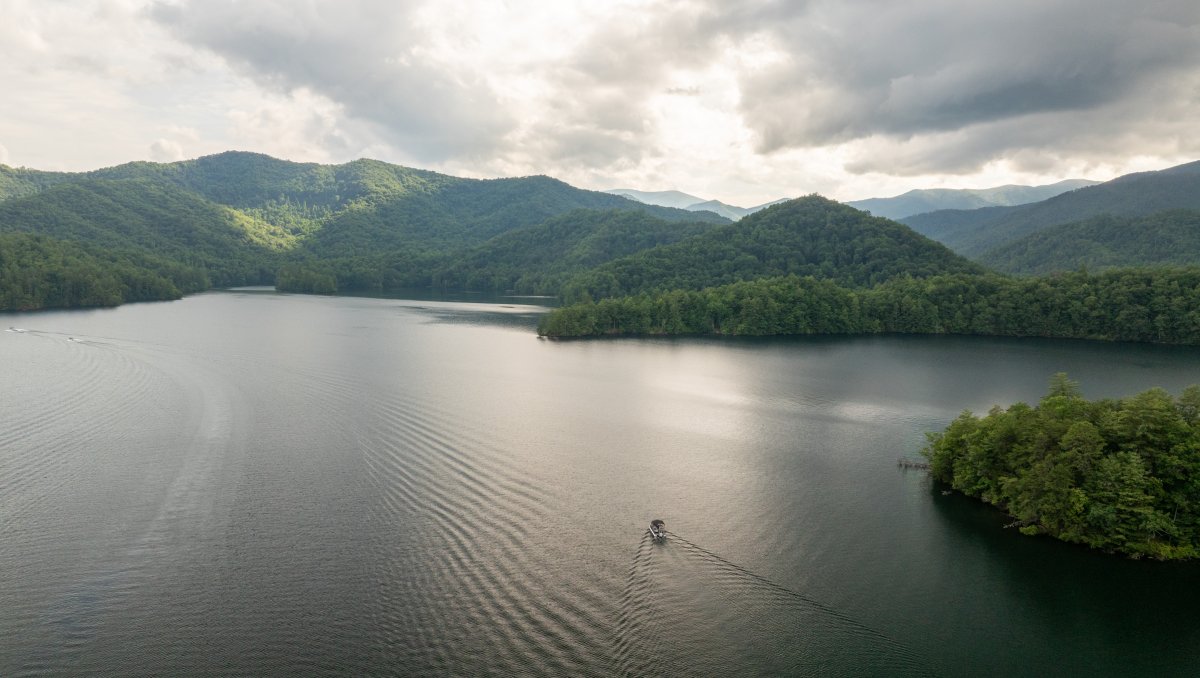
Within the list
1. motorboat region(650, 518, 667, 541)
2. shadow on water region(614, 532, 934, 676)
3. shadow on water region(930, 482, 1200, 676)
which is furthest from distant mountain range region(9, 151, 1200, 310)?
shadow on water region(614, 532, 934, 676)

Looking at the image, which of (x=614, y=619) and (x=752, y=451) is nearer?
(x=614, y=619)

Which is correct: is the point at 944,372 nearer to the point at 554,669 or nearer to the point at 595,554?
the point at 595,554

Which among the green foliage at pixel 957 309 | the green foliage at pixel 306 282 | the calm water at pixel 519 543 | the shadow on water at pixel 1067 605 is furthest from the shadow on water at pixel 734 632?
the green foliage at pixel 306 282

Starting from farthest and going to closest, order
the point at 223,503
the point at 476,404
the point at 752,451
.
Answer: the point at 476,404
the point at 752,451
the point at 223,503

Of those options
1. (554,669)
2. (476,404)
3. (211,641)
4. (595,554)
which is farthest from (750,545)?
(476,404)

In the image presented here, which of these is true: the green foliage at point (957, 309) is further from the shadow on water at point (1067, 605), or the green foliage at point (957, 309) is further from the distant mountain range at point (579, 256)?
the shadow on water at point (1067, 605)

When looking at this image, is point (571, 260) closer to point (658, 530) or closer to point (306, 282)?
point (306, 282)

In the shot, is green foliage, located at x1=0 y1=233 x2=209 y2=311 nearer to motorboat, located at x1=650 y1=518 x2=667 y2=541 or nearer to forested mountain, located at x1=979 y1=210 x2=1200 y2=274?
motorboat, located at x1=650 y1=518 x2=667 y2=541

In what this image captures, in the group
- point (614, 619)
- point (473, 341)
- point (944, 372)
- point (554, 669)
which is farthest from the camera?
point (473, 341)
